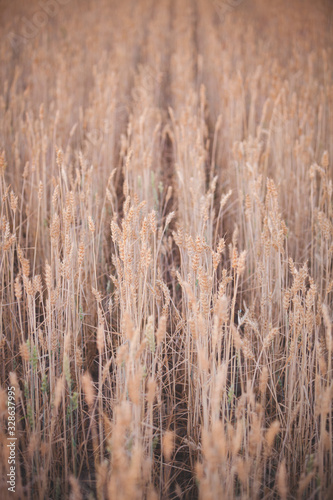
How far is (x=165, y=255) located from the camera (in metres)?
1.58

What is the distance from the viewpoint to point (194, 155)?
189 cm

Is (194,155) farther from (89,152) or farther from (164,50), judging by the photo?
(164,50)

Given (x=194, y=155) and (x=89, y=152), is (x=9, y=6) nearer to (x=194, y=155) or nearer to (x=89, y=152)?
(x=89, y=152)

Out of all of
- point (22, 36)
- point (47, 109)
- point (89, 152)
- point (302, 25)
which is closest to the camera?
point (89, 152)

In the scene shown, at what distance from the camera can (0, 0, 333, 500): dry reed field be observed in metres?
0.86

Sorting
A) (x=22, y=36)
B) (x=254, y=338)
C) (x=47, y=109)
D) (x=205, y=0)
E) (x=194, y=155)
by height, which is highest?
(x=205, y=0)

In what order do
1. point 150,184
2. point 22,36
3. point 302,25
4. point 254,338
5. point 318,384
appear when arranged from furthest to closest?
point 302,25 < point 22,36 < point 150,184 < point 254,338 < point 318,384

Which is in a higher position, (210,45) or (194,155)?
(210,45)

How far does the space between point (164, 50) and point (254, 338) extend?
3.91m

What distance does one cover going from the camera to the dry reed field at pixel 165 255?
0.86 m

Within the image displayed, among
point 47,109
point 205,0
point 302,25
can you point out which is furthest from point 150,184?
point 205,0

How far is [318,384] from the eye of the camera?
Result: 2.81 feet

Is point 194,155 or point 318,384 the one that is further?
point 194,155

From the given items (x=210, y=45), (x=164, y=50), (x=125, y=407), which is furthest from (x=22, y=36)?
(x=125, y=407)
